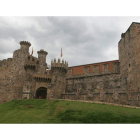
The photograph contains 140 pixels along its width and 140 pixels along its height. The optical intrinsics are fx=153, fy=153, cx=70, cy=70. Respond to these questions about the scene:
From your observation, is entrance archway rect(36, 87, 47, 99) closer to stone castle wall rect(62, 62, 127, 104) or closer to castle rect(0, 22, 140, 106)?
castle rect(0, 22, 140, 106)

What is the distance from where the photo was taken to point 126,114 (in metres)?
15.5

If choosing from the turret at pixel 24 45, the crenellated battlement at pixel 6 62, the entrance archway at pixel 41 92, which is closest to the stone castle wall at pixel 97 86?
the entrance archway at pixel 41 92

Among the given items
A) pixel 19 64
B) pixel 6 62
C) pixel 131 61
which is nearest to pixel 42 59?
pixel 19 64

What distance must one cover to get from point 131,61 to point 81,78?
11.7 metres

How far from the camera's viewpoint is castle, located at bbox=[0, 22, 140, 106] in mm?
24875

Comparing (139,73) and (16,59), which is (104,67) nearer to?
(139,73)

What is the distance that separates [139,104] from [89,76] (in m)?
13.0

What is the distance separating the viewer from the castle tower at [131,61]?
2352cm

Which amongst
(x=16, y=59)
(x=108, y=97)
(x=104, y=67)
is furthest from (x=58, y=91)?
(x=16, y=59)

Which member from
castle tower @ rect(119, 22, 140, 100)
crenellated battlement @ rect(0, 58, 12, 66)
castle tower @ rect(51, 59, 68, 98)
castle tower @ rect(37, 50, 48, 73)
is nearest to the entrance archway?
castle tower @ rect(51, 59, 68, 98)

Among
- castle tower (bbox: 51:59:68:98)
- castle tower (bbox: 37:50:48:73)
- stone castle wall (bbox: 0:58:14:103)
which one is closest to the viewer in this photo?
castle tower (bbox: 51:59:68:98)

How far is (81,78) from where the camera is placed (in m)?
33.5

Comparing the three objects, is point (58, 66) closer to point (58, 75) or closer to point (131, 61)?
point (58, 75)

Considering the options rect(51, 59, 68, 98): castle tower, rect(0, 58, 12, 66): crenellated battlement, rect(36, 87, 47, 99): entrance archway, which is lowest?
rect(36, 87, 47, 99): entrance archway
